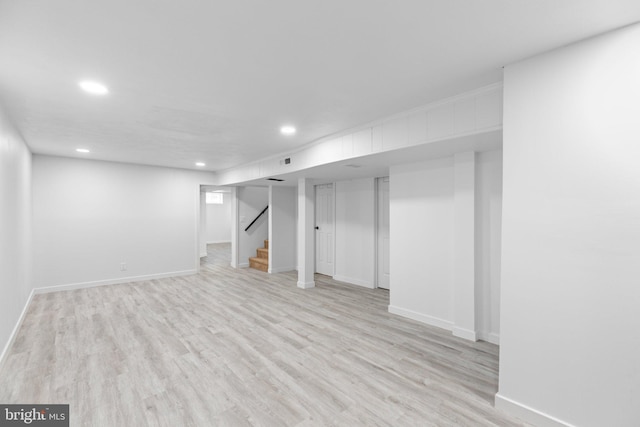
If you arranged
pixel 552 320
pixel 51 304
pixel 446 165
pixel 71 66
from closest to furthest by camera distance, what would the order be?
pixel 552 320 < pixel 71 66 < pixel 446 165 < pixel 51 304

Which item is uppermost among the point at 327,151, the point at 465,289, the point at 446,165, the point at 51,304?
the point at 327,151

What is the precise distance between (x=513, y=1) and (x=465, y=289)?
2.86 meters

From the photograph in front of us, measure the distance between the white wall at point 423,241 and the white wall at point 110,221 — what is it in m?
5.06

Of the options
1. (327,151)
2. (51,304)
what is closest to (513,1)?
(327,151)

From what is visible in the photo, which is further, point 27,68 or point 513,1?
point 27,68

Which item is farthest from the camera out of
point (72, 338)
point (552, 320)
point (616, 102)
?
point (72, 338)

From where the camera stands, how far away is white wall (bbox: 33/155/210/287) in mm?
5234

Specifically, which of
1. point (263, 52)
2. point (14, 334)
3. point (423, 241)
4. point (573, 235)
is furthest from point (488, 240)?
point (14, 334)

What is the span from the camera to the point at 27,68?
6.74 feet

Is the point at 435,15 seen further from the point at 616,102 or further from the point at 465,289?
the point at 465,289

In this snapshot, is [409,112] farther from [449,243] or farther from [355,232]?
[355,232]

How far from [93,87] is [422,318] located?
4433 millimetres

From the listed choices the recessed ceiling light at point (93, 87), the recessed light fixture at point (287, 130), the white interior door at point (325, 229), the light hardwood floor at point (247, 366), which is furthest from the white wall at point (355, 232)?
the recessed ceiling light at point (93, 87)

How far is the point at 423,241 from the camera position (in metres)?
3.85
